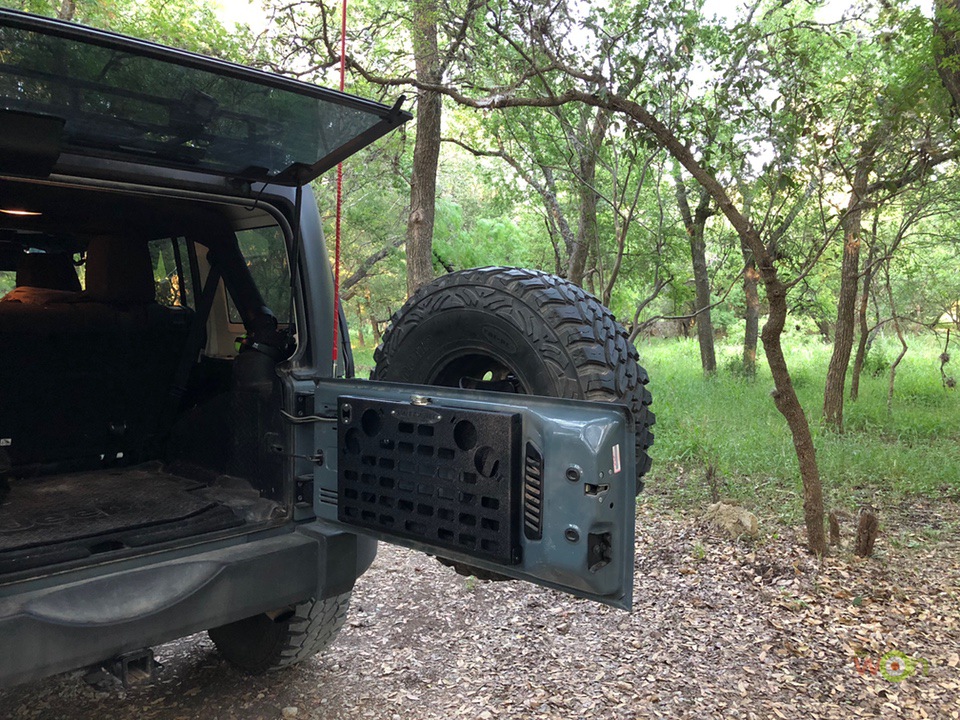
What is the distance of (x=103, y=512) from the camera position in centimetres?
308

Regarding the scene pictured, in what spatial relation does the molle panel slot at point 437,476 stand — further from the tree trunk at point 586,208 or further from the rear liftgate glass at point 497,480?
the tree trunk at point 586,208

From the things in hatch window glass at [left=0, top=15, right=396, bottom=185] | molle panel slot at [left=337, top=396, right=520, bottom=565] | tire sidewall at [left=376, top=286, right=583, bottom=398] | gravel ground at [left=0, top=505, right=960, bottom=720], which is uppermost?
hatch window glass at [left=0, top=15, right=396, bottom=185]

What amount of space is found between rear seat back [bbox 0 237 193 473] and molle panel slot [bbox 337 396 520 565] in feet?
5.39

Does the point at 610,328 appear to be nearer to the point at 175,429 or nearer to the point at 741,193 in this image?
the point at 175,429

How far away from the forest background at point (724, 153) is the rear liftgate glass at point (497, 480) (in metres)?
2.97

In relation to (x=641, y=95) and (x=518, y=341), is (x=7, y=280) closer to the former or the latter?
(x=518, y=341)

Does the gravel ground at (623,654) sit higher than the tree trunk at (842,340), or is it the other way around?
the tree trunk at (842,340)

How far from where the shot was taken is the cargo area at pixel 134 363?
9.95 feet

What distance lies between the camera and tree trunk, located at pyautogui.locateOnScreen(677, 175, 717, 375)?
1024 cm

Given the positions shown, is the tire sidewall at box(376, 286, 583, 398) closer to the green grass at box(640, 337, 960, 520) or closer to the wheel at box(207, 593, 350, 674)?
the wheel at box(207, 593, 350, 674)

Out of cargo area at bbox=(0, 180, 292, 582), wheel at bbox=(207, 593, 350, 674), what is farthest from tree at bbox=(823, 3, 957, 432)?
wheel at bbox=(207, 593, 350, 674)

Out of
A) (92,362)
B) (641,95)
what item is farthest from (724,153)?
(92,362)

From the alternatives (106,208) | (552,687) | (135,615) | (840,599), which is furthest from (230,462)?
(840,599)

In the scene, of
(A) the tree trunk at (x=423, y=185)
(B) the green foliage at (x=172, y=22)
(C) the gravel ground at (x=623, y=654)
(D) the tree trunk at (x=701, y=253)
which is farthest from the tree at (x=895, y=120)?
(B) the green foliage at (x=172, y=22)
